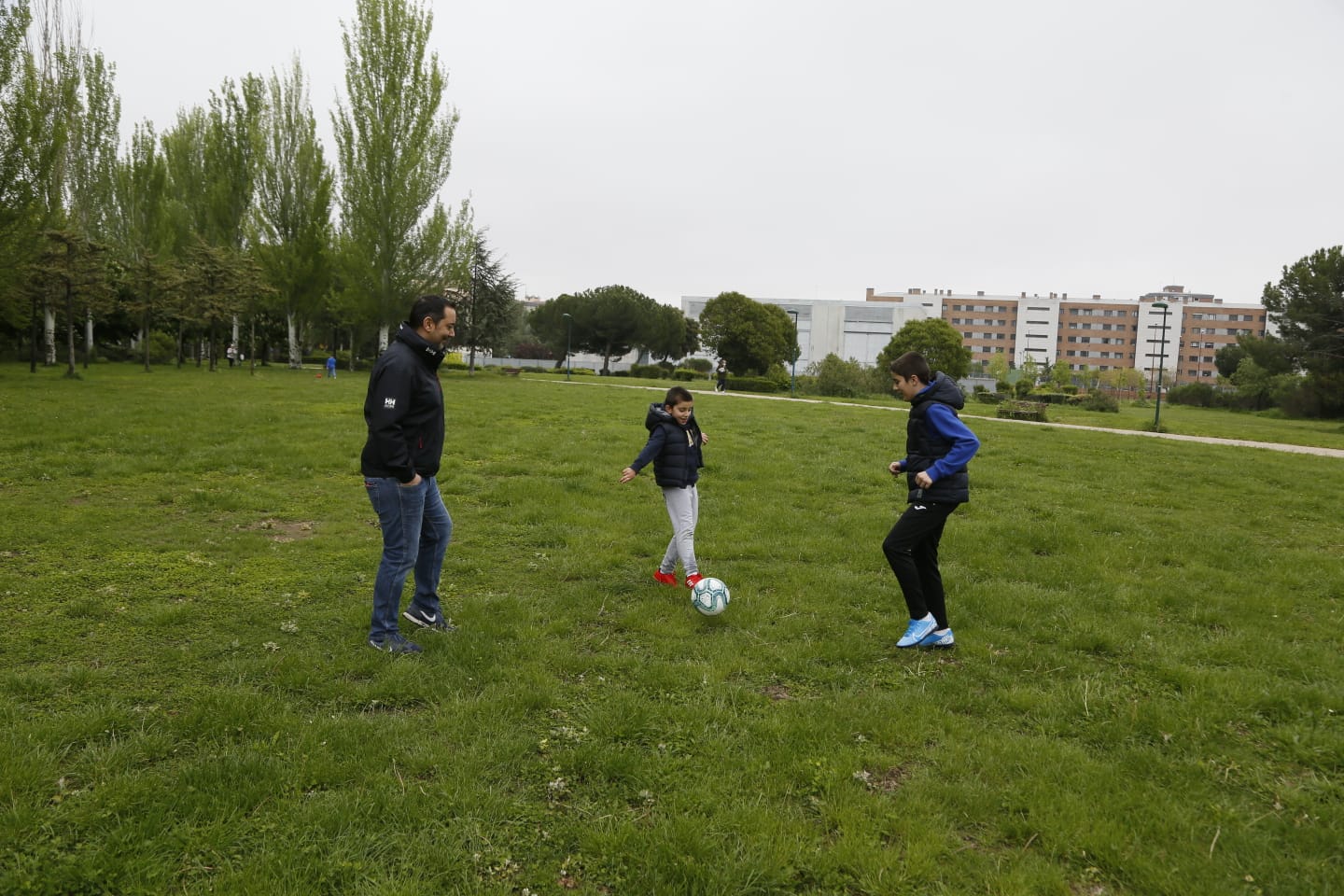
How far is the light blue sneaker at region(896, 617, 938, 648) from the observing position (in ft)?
18.7

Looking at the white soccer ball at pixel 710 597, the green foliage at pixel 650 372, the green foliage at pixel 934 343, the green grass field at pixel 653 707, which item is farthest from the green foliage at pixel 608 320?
the white soccer ball at pixel 710 597

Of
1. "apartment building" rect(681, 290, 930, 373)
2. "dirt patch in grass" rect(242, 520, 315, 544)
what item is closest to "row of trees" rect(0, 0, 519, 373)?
"dirt patch in grass" rect(242, 520, 315, 544)

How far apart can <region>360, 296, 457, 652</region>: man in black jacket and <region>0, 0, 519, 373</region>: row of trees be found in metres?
30.1

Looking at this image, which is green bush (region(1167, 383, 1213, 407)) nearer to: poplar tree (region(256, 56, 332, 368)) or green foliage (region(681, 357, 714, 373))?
green foliage (region(681, 357, 714, 373))

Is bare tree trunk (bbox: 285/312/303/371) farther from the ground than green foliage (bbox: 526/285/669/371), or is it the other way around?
green foliage (bbox: 526/285/669/371)

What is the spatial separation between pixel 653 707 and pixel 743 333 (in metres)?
67.9

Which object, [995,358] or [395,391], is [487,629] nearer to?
[395,391]

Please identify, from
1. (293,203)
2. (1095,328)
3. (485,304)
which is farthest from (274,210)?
(1095,328)

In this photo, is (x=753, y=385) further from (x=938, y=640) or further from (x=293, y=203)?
(x=938, y=640)

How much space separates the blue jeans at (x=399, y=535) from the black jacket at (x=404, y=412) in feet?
0.51

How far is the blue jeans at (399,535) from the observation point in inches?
200

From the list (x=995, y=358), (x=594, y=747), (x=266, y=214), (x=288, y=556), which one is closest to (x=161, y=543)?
(x=288, y=556)

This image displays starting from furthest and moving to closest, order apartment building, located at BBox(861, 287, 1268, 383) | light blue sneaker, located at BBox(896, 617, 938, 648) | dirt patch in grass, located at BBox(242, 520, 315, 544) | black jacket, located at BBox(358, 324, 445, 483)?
apartment building, located at BBox(861, 287, 1268, 383), dirt patch in grass, located at BBox(242, 520, 315, 544), light blue sneaker, located at BBox(896, 617, 938, 648), black jacket, located at BBox(358, 324, 445, 483)

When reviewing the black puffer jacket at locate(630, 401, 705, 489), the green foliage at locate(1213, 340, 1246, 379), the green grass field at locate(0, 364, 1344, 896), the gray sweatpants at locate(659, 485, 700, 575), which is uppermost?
the green foliage at locate(1213, 340, 1246, 379)
